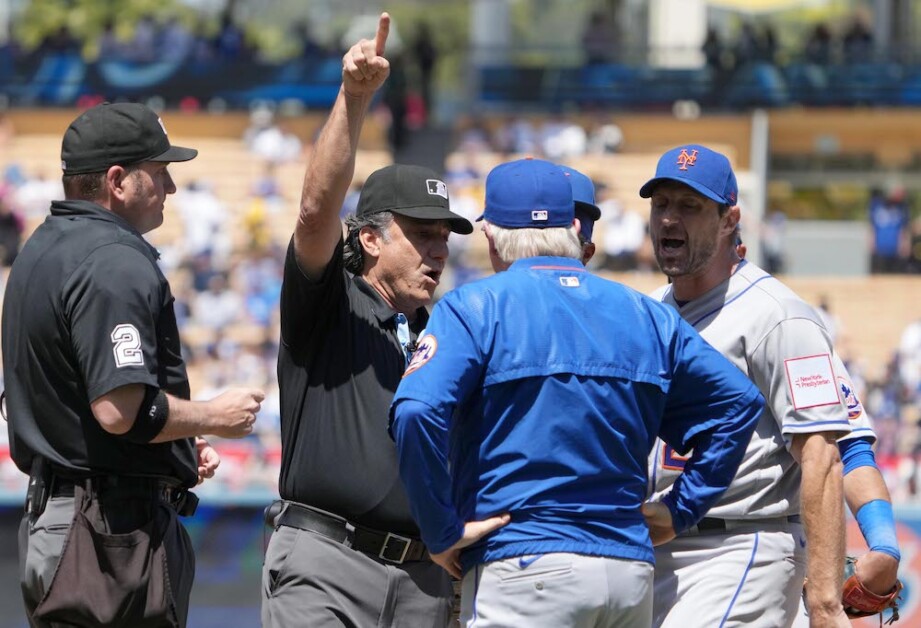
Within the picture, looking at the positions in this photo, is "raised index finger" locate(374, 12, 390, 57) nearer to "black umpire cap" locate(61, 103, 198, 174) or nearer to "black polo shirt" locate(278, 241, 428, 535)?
"black polo shirt" locate(278, 241, 428, 535)

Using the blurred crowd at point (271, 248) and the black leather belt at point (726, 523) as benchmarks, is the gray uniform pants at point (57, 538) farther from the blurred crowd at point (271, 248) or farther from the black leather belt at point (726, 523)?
the blurred crowd at point (271, 248)

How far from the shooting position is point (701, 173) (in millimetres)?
3910

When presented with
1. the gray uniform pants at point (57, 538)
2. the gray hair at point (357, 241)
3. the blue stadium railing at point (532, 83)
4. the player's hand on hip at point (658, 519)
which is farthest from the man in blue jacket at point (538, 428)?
the blue stadium railing at point (532, 83)

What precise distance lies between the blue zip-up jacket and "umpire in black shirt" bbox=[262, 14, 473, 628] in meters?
0.45

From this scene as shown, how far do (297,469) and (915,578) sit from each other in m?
5.15

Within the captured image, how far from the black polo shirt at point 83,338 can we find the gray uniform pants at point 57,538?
0.10 m

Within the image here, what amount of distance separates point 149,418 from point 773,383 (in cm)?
173

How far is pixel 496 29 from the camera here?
90.9ft

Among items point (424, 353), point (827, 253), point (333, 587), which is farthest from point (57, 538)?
point (827, 253)

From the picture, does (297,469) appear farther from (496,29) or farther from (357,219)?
(496,29)

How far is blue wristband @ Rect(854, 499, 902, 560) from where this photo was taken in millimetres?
3697

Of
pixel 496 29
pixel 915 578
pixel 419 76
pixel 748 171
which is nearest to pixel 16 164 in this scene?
pixel 419 76

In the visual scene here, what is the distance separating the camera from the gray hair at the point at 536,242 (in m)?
3.29

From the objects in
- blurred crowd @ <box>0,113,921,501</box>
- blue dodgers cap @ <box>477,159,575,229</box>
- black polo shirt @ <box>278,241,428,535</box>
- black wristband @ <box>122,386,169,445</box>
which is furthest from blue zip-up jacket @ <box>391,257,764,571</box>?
blurred crowd @ <box>0,113,921,501</box>
